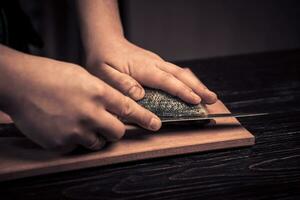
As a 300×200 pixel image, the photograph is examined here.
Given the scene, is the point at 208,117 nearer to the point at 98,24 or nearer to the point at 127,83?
the point at 127,83

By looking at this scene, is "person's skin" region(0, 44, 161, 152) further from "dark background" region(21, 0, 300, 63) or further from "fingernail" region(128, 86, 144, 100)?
"dark background" region(21, 0, 300, 63)

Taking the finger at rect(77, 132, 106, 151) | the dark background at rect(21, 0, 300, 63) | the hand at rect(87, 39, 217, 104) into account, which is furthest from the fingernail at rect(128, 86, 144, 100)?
the dark background at rect(21, 0, 300, 63)

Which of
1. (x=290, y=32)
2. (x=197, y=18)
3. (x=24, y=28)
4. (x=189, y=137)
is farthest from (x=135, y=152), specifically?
(x=290, y=32)

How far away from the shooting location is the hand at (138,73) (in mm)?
797

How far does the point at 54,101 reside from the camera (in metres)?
0.66

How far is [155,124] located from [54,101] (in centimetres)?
18

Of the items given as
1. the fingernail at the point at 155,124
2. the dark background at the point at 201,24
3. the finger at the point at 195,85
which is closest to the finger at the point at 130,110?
the fingernail at the point at 155,124

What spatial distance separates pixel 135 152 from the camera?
71 centimetres

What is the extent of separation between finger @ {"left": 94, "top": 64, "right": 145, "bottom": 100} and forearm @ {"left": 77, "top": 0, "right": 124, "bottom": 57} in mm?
102

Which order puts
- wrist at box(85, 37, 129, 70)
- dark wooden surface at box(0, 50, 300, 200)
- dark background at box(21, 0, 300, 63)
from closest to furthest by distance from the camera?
dark wooden surface at box(0, 50, 300, 200)
wrist at box(85, 37, 129, 70)
dark background at box(21, 0, 300, 63)

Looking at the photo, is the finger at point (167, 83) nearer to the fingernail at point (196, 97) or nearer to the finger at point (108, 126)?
the fingernail at point (196, 97)

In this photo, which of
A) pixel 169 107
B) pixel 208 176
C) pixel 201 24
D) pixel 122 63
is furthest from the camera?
pixel 201 24

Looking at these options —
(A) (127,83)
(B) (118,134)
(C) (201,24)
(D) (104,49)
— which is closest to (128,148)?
(B) (118,134)

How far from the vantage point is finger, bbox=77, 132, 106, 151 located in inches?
26.8
